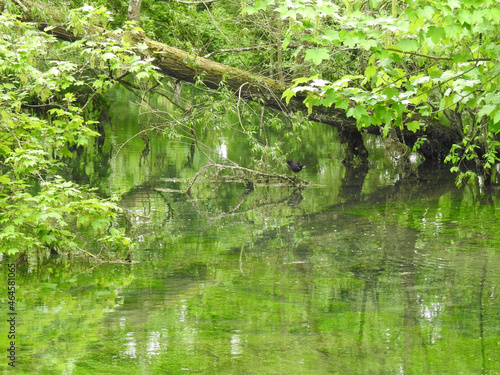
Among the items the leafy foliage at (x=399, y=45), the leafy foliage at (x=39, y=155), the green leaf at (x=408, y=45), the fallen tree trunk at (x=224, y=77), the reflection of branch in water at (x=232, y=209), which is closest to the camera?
the leafy foliage at (x=399, y=45)

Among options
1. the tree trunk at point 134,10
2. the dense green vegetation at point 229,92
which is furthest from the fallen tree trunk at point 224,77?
the tree trunk at point 134,10

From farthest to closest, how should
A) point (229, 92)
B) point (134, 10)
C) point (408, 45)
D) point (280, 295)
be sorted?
point (229, 92) → point (134, 10) → point (280, 295) → point (408, 45)

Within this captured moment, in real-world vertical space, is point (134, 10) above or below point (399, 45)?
above

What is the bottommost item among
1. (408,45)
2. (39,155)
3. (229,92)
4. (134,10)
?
(39,155)

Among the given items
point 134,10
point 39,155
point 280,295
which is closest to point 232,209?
point 134,10

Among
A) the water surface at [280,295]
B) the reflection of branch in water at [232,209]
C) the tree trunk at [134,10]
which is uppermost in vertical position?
the tree trunk at [134,10]

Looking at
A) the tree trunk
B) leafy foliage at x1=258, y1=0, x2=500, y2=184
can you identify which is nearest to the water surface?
leafy foliage at x1=258, y1=0, x2=500, y2=184

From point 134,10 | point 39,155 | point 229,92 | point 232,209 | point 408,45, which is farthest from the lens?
point 229,92

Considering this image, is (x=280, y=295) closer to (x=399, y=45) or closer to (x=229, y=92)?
(x=399, y=45)

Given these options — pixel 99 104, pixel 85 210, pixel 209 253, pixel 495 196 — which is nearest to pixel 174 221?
pixel 209 253

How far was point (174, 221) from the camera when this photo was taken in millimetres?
11180

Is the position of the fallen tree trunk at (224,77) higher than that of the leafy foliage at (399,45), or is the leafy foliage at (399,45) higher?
the fallen tree trunk at (224,77)

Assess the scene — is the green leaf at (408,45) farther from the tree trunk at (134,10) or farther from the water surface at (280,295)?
the tree trunk at (134,10)

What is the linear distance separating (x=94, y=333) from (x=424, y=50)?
3.71 meters
